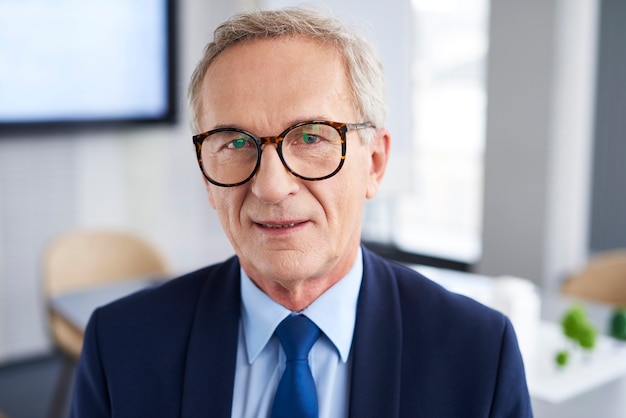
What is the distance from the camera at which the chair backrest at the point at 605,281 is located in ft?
8.96

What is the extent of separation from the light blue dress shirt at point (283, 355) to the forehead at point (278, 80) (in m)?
0.30

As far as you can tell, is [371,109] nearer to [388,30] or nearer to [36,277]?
[388,30]

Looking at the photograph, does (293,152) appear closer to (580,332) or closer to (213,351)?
(213,351)

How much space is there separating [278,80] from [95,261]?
2567mm

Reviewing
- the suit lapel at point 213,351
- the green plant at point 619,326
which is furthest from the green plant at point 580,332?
the suit lapel at point 213,351

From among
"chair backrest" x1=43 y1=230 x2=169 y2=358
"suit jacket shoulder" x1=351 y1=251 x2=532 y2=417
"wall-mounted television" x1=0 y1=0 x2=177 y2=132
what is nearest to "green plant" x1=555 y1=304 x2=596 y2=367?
"suit jacket shoulder" x1=351 y1=251 x2=532 y2=417

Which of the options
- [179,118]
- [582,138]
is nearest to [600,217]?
[582,138]

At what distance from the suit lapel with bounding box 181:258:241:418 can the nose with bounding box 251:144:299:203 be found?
252 mm

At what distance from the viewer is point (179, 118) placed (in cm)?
454

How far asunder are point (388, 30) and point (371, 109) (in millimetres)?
1214

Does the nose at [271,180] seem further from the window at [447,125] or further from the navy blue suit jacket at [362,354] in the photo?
the window at [447,125]

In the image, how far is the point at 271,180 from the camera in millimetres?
1025

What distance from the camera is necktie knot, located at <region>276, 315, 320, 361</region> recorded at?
1.13 m

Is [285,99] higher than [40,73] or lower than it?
lower
